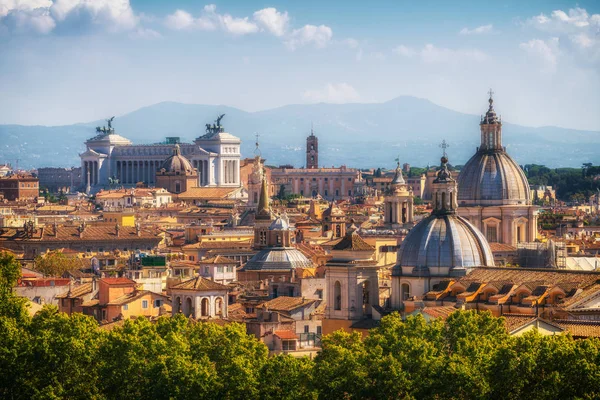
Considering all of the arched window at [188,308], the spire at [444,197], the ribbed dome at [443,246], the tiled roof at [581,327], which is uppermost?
the spire at [444,197]

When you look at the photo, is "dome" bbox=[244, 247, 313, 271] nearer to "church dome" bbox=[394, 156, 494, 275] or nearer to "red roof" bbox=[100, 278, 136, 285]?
"red roof" bbox=[100, 278, 136, 285]

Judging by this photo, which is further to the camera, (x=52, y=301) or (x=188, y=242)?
(x=188, y=242)

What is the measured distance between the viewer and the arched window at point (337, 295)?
210ft

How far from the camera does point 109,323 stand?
213ft

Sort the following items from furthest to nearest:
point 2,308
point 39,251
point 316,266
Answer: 1. point 39,251
2. point 316,266
3. point 2,308

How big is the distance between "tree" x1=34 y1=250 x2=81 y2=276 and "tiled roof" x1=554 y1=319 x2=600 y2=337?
126 ft

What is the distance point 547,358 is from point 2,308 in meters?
18.9

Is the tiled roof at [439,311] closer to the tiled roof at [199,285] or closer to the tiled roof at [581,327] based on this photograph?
the tiled roof at [581,327]

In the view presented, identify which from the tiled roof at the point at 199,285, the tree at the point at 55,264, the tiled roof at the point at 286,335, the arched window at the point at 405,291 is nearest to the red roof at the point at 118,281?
the tiled roof at the point at 199,285

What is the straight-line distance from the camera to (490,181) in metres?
91.5

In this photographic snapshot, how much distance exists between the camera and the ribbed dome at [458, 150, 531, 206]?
91.2 metres

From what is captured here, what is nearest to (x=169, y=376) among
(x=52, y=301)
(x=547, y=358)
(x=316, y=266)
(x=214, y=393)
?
(x=214, y=393)

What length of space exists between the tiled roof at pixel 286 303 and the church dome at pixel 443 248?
445cm

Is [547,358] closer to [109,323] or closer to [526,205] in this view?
[109,323]
